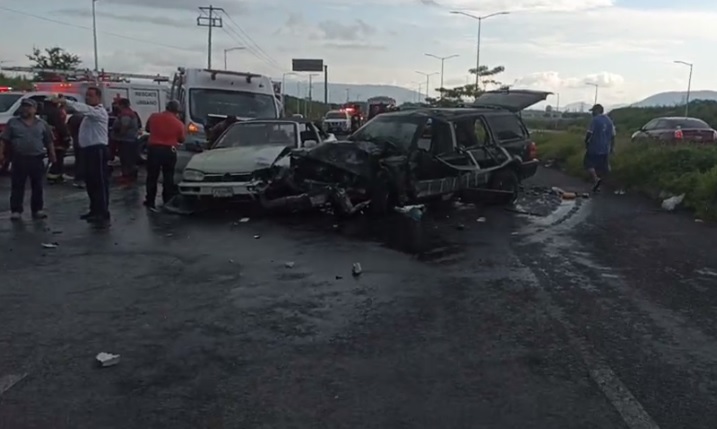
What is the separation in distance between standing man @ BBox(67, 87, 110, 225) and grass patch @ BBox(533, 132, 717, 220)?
956 centimetres

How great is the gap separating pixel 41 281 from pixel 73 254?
1479mm

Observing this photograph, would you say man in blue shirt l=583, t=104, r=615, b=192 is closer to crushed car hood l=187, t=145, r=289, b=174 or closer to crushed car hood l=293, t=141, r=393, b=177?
crushed car hood l=293, t=141, r=393, b=177

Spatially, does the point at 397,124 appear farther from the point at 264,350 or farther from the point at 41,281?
the point at 264,350

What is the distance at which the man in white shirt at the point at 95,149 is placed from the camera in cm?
1170

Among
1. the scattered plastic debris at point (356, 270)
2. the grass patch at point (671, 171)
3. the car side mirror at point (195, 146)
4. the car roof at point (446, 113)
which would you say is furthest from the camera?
the car side mirror at point (195, 146)

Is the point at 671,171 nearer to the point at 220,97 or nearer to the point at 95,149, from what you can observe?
the point at 220,97

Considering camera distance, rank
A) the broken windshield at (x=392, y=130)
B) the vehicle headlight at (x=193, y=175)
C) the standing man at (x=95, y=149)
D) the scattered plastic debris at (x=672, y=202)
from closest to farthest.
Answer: the standing man at (x=95, y=149) → the vehicle headlight at (x=193, y=175) → the broken windshield at (x=392, y=130) → the scattered plastic debris at (x=672, y=202)

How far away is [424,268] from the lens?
9.02 m

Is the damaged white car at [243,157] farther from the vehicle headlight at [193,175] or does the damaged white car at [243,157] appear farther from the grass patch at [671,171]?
the grass patch at [671,171]

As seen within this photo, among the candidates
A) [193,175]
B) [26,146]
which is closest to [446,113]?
[193,175]

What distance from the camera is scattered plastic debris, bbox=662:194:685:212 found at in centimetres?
1478

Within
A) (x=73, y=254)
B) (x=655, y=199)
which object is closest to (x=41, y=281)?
(x=73, y=254)

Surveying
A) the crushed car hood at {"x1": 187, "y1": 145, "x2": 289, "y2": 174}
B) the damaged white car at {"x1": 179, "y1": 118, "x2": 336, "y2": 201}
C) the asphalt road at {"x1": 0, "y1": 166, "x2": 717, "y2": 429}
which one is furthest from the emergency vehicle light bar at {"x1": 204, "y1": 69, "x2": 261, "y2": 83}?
the asphalt road at {"x1": 0, "y1": 166, "x2": 717, "y2": 429}

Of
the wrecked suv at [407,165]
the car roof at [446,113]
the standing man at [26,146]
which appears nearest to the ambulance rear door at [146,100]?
the wrecked suv at [407,165]
